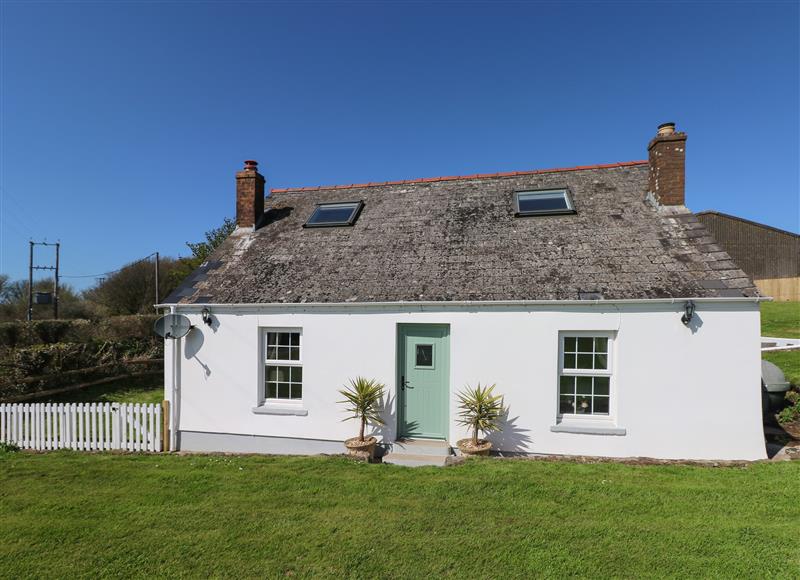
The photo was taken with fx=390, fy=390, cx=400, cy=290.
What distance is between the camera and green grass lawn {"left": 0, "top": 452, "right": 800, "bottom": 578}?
418 cm

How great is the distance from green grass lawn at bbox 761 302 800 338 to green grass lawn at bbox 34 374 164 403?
93.2 feet

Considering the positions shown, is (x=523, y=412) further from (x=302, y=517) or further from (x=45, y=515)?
(x=45, y=515)

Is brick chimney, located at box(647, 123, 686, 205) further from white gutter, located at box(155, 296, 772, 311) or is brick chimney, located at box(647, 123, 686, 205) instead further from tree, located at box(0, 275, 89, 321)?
tree, located at box(0, 275, 89, 321)

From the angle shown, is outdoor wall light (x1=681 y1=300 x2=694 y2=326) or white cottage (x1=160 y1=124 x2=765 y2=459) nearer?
outdoor wall light (x1=681 y1=300 x2=694 y2=326)

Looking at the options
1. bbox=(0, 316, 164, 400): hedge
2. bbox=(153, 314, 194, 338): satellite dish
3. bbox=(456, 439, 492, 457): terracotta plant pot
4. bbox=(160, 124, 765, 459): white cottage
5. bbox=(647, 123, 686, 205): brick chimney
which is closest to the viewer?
bbox=(160, 124, 765, 459): white cottage

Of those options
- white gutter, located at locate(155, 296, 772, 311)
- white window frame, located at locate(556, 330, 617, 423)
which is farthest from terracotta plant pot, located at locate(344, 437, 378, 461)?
white window frame, located at locate(556, 330, 617, 423)

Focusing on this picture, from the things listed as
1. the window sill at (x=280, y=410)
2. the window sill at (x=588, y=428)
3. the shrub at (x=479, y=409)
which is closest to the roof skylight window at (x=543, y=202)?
the shrub at (x=479, y=409)

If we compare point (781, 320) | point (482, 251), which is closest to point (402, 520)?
point (482, 251)

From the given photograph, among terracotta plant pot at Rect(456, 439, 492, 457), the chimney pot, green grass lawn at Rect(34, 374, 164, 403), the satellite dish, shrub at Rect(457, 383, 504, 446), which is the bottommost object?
green grass lawn at Rect(34, 374, 164, 403)

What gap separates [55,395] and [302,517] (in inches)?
512

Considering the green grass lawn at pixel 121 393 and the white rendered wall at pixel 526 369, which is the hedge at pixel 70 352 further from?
the white rendered wall at pixel 526 369

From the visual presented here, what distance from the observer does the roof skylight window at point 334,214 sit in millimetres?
10492

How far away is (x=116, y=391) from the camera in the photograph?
596 inches

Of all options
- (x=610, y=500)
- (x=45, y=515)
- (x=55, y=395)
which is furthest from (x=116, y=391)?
(x=610, y=500)
